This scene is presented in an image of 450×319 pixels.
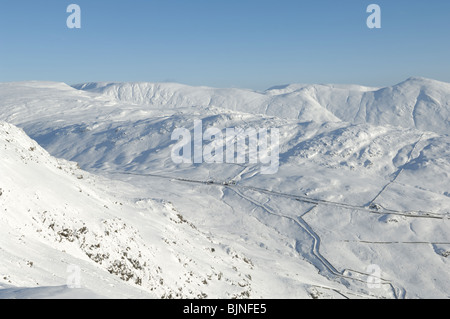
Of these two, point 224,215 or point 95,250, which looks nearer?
point 95,250

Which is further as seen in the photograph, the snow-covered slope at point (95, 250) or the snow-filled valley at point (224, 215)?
the snow-filled valley at point (224, 215)

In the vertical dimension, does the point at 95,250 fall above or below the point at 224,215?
above

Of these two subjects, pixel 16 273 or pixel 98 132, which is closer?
pixel 16 273

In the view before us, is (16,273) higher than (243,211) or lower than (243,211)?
higher

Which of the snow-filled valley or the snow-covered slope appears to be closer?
the snow-covered slope

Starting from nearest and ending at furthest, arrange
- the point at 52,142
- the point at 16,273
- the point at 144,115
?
1. the point at 16,273
2. the point at 52,142
3. the point at 144,115

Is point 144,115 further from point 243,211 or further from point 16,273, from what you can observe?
point 16,273
